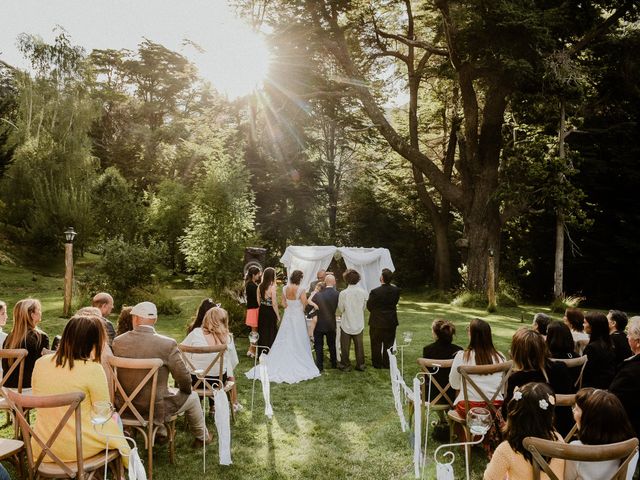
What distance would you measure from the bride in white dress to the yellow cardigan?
15.8 ft

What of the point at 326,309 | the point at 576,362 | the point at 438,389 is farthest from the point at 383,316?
the point at 576,362

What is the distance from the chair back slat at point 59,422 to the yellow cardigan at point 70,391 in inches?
2.6

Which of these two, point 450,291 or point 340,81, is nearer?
point 340,81

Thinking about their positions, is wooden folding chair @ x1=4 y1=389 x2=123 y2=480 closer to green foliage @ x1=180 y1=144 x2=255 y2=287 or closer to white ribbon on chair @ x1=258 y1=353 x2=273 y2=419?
white ribbon on chair @ x1=258 y1=353 x2=273 y2=419

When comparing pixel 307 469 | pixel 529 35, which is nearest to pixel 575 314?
pixel 307 469

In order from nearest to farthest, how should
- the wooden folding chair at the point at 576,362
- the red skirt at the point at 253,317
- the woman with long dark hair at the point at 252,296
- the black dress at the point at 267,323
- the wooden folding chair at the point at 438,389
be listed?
the wooden folding chair at the point at 576,362, the wooden folding chair at the point at 438,389, the black dress at the point at 267,323, the woman with long dark hair at the point at 252,296, the red skirt at the point at 253,317

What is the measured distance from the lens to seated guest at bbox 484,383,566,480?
9.45 feet

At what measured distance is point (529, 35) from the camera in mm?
15992

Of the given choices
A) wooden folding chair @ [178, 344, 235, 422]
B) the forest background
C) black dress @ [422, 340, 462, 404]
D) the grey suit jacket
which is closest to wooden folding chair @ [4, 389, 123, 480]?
the grey suit jacket

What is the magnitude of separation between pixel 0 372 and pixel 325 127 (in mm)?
29274

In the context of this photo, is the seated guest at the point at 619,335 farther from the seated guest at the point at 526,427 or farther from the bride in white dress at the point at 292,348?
the bride in white dress at the point at 292,348

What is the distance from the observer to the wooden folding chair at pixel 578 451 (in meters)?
2.56

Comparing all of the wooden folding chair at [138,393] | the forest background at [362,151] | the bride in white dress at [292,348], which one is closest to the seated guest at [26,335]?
the wooden folding chair at [138,393]

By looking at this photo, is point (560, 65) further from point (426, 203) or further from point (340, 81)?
point (426, 203)
